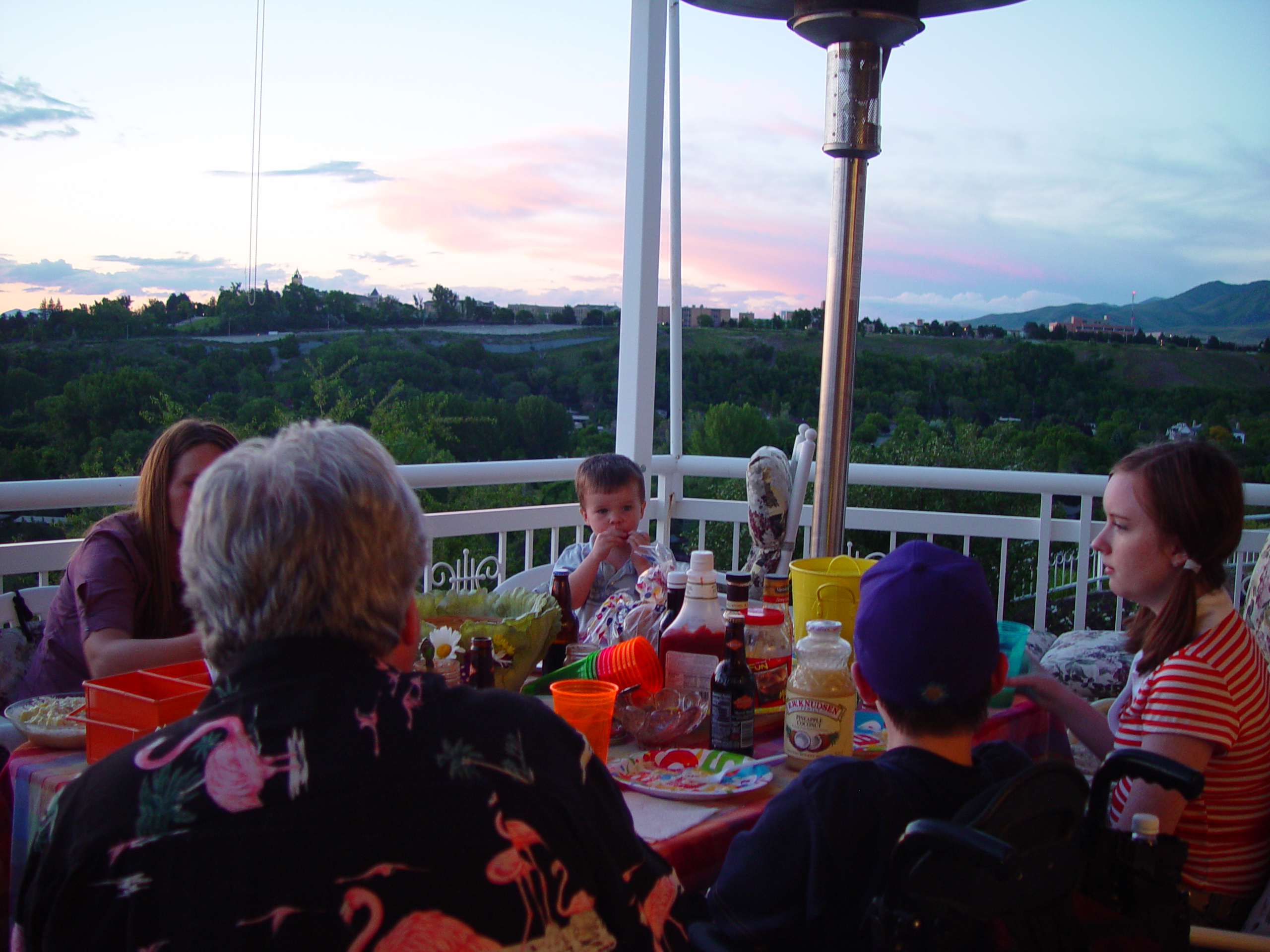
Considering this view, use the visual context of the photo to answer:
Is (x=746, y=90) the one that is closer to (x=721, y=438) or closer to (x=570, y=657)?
(x=721, y=438)

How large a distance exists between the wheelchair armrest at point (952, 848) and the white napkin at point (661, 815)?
1.28ft

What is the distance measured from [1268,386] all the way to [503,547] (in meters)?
4.94

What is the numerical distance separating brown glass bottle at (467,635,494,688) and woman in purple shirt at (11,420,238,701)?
81 centimetres

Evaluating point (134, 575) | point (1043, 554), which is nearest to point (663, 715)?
point (134, 575)

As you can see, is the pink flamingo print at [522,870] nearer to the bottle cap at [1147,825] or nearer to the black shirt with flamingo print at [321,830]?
the black shirt with flamingo print at [321,830]

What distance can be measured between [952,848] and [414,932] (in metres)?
0.43

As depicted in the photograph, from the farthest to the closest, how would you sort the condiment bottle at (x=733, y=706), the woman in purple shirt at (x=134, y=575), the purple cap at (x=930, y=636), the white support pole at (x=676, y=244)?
1. the white support pole at (x=676, y=244)
2. the woman in purple shirt at (x=134, y=575)
3. the condiment bottle at (x=733, y=706)
4. the purple cap at (x=930, y=636)

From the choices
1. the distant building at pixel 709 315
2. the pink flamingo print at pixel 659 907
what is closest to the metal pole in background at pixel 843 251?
the pink flamingo print at pixel 659 907

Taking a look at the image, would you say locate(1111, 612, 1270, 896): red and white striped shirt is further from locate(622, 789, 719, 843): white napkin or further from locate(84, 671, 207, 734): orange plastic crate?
locate(84, 671, 207, 734): orange plastic crate

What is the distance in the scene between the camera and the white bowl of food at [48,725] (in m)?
1.32

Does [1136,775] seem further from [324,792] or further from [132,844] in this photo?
[132,844]

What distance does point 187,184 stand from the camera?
586cm

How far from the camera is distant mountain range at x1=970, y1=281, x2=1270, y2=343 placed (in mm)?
5629

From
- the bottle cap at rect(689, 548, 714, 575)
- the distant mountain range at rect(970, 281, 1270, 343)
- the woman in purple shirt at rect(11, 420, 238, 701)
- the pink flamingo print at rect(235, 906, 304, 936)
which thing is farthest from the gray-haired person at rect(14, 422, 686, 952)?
the distant mountain range at rect(970, 281, 1270, 343)
